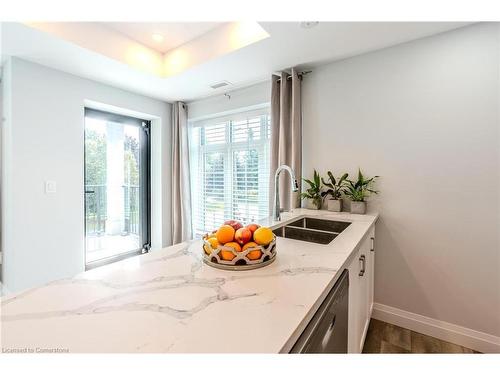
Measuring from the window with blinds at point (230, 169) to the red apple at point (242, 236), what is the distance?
71.8 inches

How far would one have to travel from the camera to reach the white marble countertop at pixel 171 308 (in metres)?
0.47

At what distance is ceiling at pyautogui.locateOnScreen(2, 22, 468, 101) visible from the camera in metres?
1.63

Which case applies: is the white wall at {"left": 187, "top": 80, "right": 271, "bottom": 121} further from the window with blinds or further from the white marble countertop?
the white marble countertop

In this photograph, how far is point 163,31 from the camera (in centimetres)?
205

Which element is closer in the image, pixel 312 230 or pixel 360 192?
pixel 312 230

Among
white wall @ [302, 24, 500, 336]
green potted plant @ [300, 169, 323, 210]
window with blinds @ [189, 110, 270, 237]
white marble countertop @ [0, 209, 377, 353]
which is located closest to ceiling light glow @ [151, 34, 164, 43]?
window with blinds @ [189, 110, 270, 237]

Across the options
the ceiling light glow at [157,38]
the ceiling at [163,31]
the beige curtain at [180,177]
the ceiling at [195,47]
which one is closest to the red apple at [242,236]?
the ceiling at [195,47]

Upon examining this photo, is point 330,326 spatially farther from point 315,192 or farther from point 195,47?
point 195,47

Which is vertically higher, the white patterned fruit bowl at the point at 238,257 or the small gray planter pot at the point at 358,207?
the small gray planter pot at the point at 358,207

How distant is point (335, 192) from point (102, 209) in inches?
108

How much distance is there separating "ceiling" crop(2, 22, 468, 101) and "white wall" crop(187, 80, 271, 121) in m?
0.11

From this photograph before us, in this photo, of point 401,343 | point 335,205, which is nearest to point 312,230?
point 335,205

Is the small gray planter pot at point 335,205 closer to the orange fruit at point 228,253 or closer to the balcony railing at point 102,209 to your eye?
the orange fruit at point 228,253
